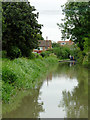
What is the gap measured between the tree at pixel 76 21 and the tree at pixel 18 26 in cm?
755

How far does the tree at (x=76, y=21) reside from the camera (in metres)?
30.0

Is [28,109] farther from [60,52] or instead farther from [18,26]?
[60,52]

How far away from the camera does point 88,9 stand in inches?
1138

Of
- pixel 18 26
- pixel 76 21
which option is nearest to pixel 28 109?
pixel 18 26

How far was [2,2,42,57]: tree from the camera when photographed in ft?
77.9

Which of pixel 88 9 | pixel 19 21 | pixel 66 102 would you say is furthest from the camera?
pixel 88 9

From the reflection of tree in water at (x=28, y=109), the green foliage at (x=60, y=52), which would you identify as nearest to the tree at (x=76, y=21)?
the reflection of tree in water at (x=28, y=109)

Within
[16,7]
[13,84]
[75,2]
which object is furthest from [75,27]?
[13,84]

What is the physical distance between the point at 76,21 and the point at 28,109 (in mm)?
28015

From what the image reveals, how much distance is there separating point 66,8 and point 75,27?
3605mm

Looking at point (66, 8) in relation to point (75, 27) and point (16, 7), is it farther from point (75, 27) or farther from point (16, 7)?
point (16, 7)

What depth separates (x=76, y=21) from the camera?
34469mm

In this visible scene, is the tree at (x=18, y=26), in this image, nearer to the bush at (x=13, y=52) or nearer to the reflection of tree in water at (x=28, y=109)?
the bush at (x=13, y=52)

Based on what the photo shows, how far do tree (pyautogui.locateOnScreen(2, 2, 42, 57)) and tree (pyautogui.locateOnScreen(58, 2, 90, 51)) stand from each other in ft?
24.8
